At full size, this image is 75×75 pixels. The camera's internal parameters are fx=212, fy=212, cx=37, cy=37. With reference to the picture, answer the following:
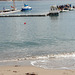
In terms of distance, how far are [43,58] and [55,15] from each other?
4405 cm

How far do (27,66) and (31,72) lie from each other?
1.65 metres

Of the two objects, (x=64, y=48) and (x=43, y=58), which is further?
(x=64, y=48)

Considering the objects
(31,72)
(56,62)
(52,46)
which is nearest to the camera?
(31,72)

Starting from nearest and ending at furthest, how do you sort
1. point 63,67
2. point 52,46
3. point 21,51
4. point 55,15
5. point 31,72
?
point 31,72 → point 63,67 → point 21,51 → point 52,46 → point 55,15

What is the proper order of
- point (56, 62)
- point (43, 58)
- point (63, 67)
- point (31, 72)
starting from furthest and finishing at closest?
point (43, 58) → point (56, 62) → point (63, 67) → point (31, 72)

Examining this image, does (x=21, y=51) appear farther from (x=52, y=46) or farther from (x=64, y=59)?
(x=64, y=59)

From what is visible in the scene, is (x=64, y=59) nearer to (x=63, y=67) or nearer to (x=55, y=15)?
(x=63, y=67)

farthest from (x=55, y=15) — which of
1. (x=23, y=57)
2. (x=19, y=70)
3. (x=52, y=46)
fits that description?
(x=19, y=70)

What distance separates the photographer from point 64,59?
16.2m

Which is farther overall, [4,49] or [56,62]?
[4,49]

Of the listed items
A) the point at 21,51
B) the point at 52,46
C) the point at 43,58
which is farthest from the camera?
the point at 52,46

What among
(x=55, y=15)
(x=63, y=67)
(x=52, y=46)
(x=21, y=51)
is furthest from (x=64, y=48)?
(x=55, y=15)

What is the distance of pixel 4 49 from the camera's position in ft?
68.3

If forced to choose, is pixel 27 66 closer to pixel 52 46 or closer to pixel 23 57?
pixel 23 57
